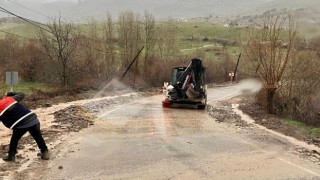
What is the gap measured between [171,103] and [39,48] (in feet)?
93.7

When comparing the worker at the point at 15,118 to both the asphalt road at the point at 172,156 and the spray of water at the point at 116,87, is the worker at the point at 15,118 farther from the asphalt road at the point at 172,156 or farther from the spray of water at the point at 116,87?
the spray of water at the point at 116,87

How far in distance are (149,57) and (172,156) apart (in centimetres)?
4781

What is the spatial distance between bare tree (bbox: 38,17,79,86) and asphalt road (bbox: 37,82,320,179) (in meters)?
28.5

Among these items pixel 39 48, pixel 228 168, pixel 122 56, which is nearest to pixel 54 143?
pixel 228 168

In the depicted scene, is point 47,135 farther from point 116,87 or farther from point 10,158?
point 116,87

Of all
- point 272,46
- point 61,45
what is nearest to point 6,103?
point 272,46

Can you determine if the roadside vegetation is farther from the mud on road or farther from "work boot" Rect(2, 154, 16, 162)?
"work boot" Rect(2, 154, 16, 162)

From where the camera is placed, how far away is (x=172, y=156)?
38.2 feet

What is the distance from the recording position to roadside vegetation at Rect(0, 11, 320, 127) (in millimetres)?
22125

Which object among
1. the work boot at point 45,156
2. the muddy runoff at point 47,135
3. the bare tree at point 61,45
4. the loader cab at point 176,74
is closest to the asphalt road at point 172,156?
the work boot at point 45,156

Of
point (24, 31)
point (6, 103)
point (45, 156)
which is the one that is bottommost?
point (45, 156)

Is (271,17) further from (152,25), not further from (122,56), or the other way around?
(152,25)

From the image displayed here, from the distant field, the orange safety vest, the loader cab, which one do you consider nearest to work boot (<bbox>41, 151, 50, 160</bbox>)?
the orange safety vest

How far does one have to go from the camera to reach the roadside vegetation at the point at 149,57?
22.1m
